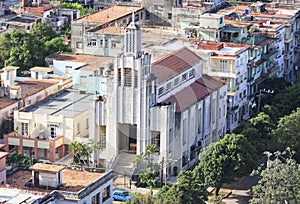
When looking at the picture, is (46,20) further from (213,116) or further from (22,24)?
(213,116)

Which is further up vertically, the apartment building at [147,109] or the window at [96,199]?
the apartment building at [147,109]

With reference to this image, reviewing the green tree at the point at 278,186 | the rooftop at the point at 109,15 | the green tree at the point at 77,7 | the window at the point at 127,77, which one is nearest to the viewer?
the green tree at the point at 278,186

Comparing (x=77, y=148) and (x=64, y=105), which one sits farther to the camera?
(x=64, y=105)

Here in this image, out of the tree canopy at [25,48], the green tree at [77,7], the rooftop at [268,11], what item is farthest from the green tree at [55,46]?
the green tree at [77,7]

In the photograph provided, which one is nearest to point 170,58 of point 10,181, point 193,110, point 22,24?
point 193,110

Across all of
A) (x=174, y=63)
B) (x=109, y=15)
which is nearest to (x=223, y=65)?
(x=174, y=63)

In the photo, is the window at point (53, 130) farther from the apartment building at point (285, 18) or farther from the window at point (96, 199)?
the apartment building at point (285, 18)

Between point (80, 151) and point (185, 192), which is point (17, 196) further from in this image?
point (80, 151)
